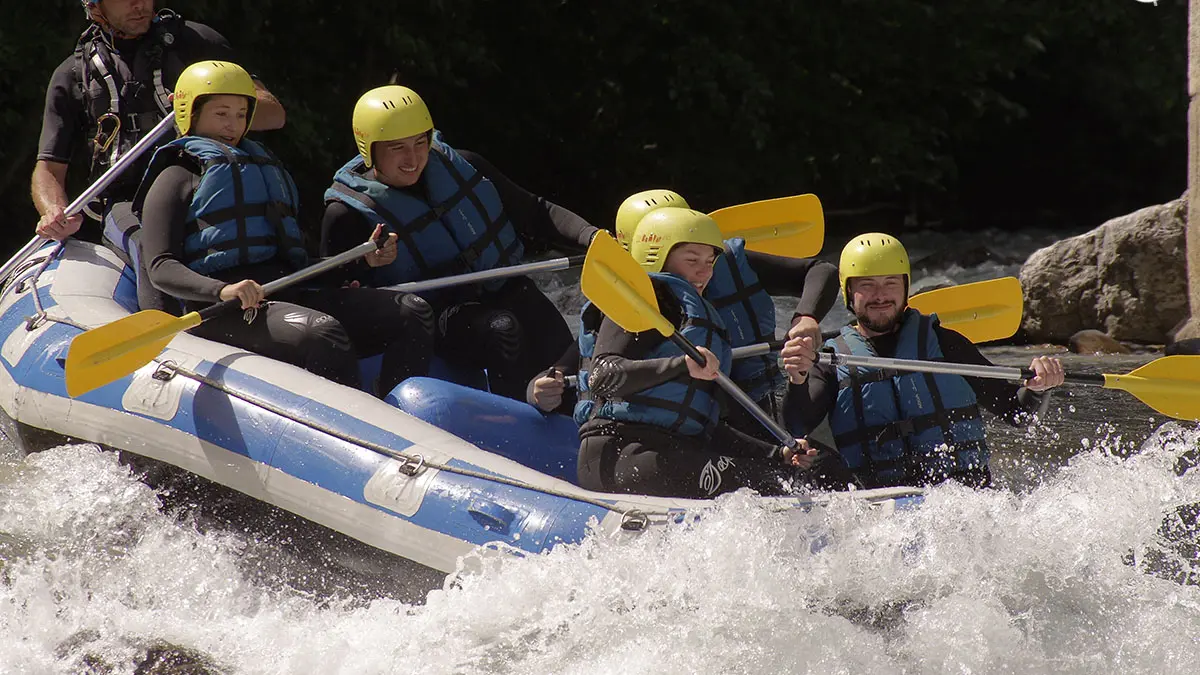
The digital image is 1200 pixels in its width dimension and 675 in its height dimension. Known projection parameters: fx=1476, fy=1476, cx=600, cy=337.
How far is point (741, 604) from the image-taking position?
332 cm

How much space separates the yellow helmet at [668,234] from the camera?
151 inches

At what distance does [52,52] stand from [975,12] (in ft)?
20.1

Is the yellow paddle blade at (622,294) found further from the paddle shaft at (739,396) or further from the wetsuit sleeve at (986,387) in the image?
the wetsuit sleeve at (986,387)

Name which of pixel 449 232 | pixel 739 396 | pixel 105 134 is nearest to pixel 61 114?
pixel 105 134

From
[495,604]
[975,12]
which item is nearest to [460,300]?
[495,604]

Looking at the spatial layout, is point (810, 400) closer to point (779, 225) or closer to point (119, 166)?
point (779, 225)

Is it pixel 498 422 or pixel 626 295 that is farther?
pixel 498 422

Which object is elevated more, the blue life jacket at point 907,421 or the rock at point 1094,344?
the blue life jacket at point 907,421

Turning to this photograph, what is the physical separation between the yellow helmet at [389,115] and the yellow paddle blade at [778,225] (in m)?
1.09

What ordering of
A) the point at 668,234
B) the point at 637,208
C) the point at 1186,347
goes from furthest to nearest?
the point at 1186,347
the point at 637,208
the point at 668,234

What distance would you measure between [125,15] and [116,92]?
0.27m

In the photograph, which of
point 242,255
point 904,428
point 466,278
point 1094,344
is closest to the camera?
point 904,428

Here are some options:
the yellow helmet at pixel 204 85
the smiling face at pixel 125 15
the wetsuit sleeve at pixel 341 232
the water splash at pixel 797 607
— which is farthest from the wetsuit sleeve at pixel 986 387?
the smiling face at pixel 125 15

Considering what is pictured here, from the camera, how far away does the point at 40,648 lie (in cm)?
361
